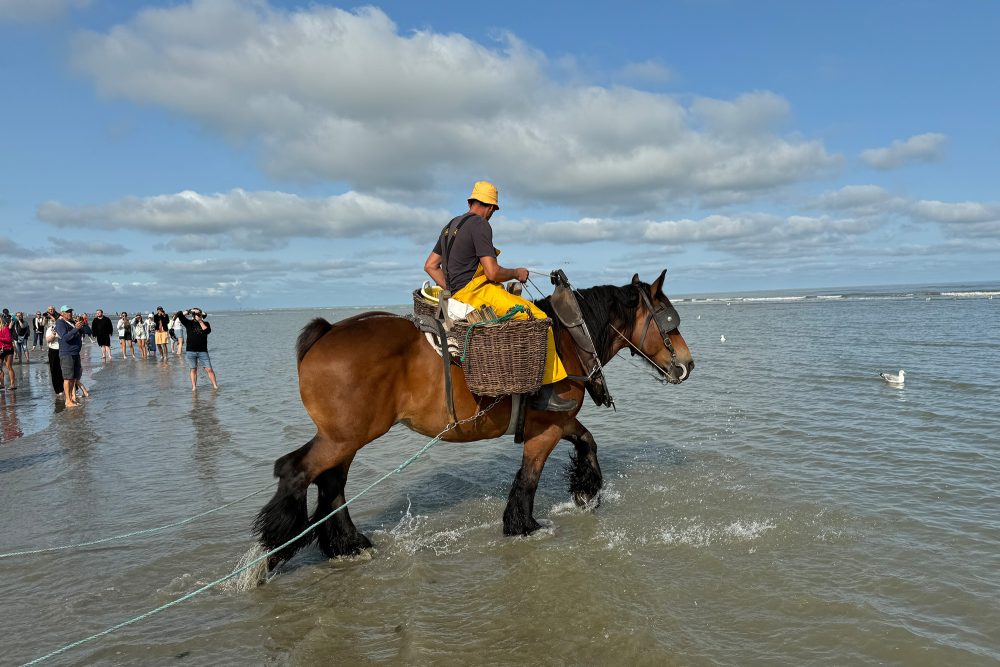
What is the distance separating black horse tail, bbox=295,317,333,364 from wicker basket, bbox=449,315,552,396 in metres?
1.09

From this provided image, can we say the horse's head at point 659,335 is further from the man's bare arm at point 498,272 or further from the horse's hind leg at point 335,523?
the horse's hind leg at point 335,523

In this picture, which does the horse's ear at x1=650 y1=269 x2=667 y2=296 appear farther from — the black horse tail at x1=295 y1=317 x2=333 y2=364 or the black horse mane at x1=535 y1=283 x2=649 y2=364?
the black horse tail at x1=295 y1=317 x2=333 y2=364

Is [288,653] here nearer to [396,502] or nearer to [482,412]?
[482,412]

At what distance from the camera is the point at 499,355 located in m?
4.70

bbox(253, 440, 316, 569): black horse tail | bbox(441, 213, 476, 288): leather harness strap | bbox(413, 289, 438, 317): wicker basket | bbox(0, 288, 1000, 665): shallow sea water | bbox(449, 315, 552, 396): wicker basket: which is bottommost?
bbox(0, 288, 1000, 665): shallow sea water

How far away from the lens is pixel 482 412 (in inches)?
199

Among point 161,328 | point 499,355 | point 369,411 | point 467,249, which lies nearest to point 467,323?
point 499,355

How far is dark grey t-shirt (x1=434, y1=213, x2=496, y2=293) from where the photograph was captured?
4.80 meters

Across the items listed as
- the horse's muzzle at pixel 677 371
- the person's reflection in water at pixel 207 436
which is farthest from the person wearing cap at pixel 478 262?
the person's reflection in water at pixel 207 436

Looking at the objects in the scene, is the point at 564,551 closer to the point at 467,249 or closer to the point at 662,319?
the point at 662,319

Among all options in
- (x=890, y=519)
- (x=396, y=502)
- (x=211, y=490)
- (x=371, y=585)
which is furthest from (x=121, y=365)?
(x=890, y=519)

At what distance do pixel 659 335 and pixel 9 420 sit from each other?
557 inches

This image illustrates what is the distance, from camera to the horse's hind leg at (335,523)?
5.09 metres

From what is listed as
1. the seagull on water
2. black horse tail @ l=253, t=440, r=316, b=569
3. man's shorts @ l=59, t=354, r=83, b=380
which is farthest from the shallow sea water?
man's shorts @ l=59, t=354, r=83, b=380
